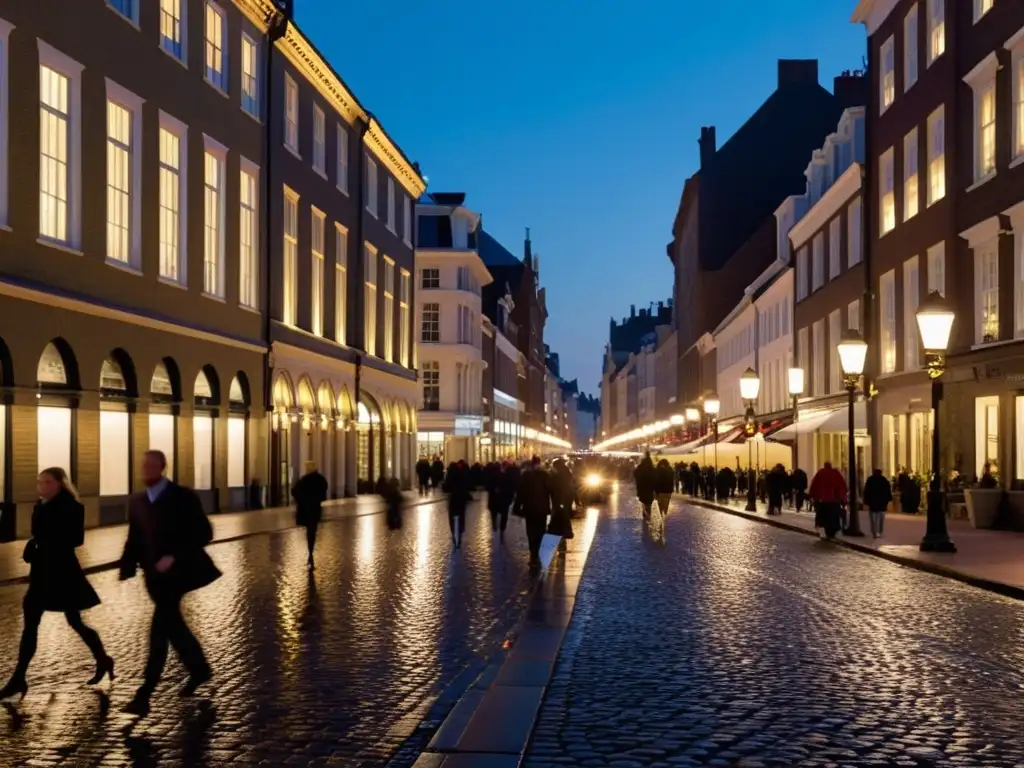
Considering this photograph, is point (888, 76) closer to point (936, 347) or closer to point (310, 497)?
point (936, 347)

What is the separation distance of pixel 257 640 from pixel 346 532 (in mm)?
18691

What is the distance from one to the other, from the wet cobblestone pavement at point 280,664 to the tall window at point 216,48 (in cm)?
1942

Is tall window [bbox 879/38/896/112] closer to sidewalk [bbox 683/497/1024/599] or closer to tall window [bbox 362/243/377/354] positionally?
sidewalk [bbox 683/497/1024/599]

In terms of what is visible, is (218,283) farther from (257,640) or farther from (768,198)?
(768,198)

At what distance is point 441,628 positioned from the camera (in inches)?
537

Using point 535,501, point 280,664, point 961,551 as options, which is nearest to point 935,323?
point 961,551

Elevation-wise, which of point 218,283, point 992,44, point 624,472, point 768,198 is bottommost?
point 624,472

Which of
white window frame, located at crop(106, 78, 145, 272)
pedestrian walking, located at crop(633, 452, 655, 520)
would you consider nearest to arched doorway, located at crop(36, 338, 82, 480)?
white window frame, located at crop(106, 78, 145, 272)

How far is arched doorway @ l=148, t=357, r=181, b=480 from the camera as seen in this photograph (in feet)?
109

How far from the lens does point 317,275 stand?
164 feet

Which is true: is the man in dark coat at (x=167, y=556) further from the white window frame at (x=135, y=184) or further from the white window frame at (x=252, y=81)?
the white window frame at (x=252, y=81)

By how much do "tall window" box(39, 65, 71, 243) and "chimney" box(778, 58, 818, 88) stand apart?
67731mm

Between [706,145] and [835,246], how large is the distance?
164ft

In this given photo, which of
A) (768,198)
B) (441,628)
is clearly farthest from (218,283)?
(768,198)
